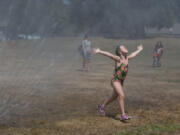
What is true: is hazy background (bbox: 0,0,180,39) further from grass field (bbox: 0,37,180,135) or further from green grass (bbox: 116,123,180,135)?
green grass (bbox: 116,123,180,135)

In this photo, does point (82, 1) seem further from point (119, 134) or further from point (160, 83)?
point (119, 134)

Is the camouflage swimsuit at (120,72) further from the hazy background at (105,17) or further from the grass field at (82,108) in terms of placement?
the hazy background at (105,17)

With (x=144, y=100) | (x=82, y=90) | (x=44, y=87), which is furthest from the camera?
(x=44, y=87)

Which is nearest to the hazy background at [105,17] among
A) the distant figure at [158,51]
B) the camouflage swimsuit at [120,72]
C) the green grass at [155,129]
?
the distant figure at [158,51]

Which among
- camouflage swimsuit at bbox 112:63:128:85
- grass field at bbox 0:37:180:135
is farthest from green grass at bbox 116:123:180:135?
camouflage swimsuit at bbox 112:63:128:85

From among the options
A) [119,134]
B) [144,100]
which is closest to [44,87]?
[144,100]

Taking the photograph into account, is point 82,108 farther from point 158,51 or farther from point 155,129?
point 158,51

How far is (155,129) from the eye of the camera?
22.1 feet

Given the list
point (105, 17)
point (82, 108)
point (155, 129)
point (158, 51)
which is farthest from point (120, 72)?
point (105, 17)

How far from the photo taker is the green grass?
6.46 m

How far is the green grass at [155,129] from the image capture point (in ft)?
21.2

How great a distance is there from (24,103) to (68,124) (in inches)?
109

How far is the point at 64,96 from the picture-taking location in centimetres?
1070

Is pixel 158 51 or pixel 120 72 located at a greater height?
pixel 158 51
